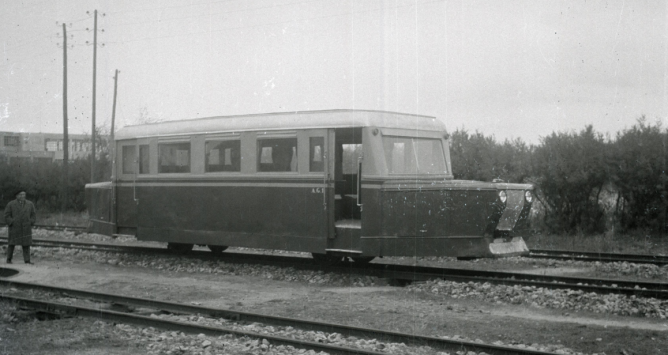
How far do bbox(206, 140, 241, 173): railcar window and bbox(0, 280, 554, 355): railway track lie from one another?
12.3 feet

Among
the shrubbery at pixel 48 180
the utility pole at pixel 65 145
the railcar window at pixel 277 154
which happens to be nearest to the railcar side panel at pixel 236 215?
the railcar window at pixel 277 154

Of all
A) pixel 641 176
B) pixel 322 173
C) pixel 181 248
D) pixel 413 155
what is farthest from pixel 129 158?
pixel 641 176

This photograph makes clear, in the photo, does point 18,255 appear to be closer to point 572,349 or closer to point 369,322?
point 369,322

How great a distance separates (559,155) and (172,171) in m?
10.5

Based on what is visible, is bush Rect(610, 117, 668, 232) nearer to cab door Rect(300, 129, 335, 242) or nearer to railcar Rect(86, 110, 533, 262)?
railcar Rect(86, 110, 533, 262)

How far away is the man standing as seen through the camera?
1421 cm

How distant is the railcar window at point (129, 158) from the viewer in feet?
47.4

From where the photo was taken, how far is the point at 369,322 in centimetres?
811

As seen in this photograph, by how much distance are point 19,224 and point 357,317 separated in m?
9.19

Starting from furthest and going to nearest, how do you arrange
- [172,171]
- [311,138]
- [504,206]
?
[172,171] < [311,138] < [504,206]

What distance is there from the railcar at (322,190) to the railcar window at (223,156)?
0.03m

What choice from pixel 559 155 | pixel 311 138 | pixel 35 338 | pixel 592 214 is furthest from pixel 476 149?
pixel 35 338

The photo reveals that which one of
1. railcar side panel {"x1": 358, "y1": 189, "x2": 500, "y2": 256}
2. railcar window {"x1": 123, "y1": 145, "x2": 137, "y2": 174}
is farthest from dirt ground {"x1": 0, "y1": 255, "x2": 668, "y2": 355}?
railcar window {"x1": 123, "y1": 145, "x2": 137, "y2": 174}

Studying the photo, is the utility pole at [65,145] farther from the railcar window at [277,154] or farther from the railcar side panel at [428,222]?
the railcar side panel at [428,222]
